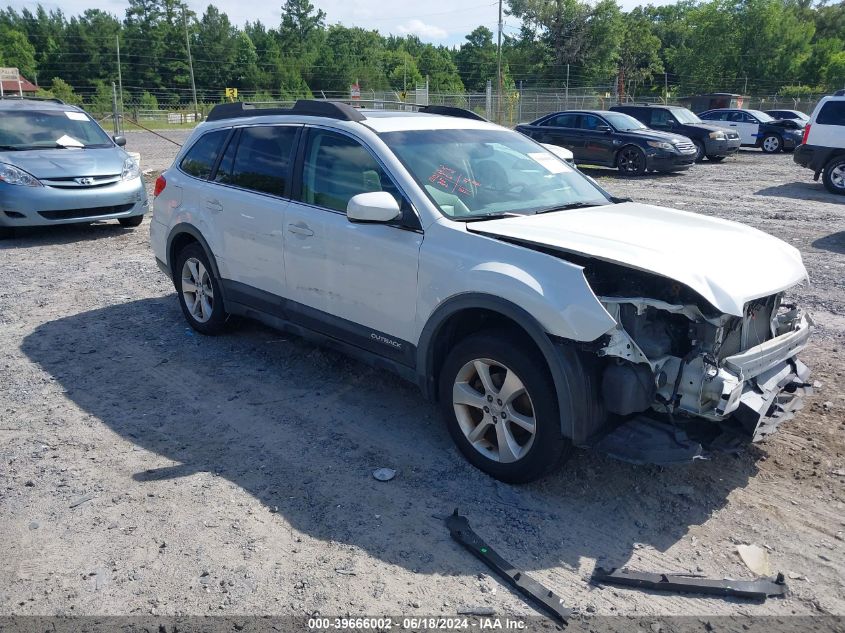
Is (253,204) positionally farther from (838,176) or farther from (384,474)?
(838,176)

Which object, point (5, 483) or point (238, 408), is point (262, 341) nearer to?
point (238, 408)

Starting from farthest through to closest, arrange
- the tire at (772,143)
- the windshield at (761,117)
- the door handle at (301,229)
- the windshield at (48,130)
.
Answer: the windshield at (761,117), the tire at (772,143), the windshield at (48,130), the door handle at (301,229)

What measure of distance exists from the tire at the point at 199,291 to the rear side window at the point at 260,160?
72cm

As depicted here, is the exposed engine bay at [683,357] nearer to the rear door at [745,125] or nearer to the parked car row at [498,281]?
the parked car row at [498,281]

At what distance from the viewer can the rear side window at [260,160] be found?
5023mm

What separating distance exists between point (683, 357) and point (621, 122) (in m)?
16.1

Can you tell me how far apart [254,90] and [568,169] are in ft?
203

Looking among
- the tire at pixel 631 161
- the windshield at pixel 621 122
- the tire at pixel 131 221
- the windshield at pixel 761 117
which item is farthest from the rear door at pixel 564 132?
the tire at pixel 131 221

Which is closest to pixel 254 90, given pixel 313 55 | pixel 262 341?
→ pixel 313 55

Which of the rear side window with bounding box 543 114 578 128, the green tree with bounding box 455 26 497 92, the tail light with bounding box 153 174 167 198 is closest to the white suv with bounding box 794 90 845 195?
the rear side window with bounding box 543 114 578 128

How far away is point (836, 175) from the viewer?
562 inches

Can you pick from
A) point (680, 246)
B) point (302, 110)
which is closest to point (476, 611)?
point (680, 246)

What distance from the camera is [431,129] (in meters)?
4.72

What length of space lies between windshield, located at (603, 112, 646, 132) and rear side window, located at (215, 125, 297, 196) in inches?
560
